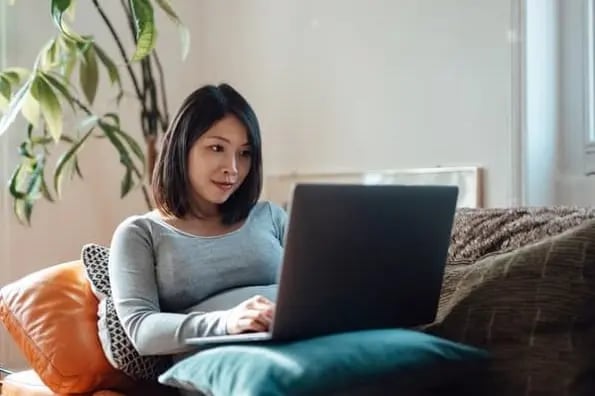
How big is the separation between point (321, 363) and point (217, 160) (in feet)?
2.03

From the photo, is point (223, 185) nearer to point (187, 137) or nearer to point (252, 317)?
point (187, 137)

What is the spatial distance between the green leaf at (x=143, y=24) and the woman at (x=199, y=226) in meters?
0.63

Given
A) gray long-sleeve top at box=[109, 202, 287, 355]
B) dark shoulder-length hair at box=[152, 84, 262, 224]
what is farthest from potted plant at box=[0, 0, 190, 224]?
gray long-sleeve top at box=[109, 202, 287, 355]

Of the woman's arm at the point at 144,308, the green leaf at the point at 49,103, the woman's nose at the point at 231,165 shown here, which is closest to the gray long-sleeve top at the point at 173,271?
the woman's arm at the point at 144,308

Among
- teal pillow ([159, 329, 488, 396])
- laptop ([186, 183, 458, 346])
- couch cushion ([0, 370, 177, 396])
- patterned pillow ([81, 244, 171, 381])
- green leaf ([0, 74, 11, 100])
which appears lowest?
couch cushion ([0, 370, 177, 396])

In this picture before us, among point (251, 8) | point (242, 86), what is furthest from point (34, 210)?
point (251, 8)

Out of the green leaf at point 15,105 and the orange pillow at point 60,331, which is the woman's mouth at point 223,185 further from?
the green leaf at point 15,105

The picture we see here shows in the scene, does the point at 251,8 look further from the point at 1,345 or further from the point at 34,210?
the point at 1,345

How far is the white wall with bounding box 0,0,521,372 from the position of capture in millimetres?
2133

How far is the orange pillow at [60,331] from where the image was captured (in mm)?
1592

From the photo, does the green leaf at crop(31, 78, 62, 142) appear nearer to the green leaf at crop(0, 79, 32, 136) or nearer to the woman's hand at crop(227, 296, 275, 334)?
the green leaf at crop(0, 79, 32, 136)

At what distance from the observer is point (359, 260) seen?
4.01 feet

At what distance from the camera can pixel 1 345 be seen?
100 inches

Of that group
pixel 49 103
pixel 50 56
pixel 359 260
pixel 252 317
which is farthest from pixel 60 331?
pixel 50 56
